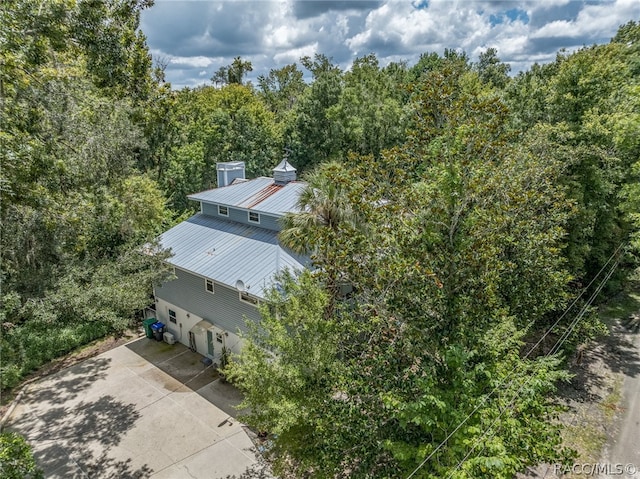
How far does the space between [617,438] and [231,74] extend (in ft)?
165

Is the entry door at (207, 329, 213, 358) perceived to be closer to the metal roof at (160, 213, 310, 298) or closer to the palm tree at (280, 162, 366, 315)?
the metal roof at (160, 213, 310, 298)

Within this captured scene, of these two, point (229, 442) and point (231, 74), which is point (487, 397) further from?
point (231, 74)

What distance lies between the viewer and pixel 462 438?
6.32 meters

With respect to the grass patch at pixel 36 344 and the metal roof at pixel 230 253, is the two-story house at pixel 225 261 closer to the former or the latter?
the metal roof at pixel 230 253

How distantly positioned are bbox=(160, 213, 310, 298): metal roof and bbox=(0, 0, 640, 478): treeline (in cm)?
155

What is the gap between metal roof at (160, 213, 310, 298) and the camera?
14070mm

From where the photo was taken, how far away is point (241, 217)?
17625 mm

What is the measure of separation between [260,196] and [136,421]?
9.90 m

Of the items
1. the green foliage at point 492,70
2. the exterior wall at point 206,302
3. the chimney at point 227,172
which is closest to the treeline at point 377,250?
the exterior wall at point 206,302

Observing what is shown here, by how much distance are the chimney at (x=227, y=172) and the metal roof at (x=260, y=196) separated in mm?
2917

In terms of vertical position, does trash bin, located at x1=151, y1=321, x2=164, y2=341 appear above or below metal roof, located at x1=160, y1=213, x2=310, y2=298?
below

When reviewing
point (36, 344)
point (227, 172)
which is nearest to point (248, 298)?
point (36, 344)

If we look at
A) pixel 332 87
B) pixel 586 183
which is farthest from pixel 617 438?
pixel 332 87

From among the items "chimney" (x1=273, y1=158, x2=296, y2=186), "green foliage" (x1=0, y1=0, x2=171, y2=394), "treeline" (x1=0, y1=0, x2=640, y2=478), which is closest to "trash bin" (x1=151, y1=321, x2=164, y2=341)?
"treeline" (x1=0, y1=0, x2=640, y2=478)
